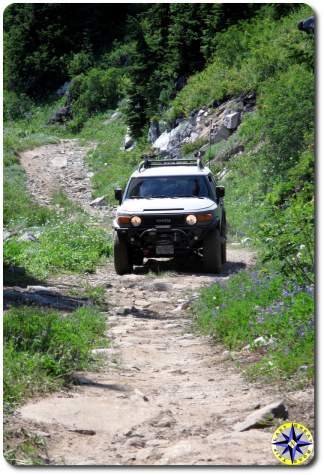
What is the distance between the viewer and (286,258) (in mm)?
9258

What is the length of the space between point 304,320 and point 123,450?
281cm

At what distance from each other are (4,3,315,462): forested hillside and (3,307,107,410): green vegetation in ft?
0.47

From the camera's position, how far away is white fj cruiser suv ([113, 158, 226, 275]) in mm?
13648

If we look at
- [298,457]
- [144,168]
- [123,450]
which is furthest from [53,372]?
[144,168]

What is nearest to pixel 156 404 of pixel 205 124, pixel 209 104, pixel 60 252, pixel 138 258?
pixel 138 258

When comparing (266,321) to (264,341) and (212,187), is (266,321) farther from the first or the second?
(212,187)

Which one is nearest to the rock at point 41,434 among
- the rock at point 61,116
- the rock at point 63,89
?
the rock at point 63,89

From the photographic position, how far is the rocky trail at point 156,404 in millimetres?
4988

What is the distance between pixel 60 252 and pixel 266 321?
8097 mm

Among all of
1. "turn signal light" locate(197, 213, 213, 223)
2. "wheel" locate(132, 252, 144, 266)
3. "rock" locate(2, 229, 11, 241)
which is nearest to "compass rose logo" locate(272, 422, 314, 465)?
"turn signal light" locate(197, 213, 213, 223)

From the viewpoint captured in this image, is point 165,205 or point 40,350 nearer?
point 40,350

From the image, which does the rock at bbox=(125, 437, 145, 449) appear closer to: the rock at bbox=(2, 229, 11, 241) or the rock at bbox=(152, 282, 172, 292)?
the rock at bbox=(152, 282, 172, 292)

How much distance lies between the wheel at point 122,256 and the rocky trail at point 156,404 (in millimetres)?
2664

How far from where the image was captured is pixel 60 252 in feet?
51.2
